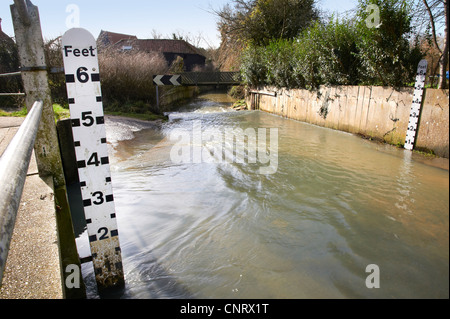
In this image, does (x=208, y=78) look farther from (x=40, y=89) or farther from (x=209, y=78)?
(x=40, y=89)

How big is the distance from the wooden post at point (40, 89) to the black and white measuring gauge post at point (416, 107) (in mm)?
7837

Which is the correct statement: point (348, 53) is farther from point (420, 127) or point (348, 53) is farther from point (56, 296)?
point (56, 296)

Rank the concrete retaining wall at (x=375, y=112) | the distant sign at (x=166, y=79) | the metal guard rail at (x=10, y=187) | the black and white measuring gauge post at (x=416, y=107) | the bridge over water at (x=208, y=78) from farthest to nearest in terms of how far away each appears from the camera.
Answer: the bridge over water at (x=208, y=78) < the distant sign at (x=166, y=79) < the black and white measuring gauge post at (x=416, y=107) < the concrete retaining wall at (x=375, y=112) < the metal guard rail at (x=10, y=187)

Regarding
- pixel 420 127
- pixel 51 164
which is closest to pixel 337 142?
pixel 420 127

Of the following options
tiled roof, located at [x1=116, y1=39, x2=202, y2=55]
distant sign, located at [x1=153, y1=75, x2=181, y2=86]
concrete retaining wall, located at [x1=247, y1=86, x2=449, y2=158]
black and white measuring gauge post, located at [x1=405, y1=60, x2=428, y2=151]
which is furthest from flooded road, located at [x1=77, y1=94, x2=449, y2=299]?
tiled roof, located at [x1=116, y1=39, x2=202, y2=55]

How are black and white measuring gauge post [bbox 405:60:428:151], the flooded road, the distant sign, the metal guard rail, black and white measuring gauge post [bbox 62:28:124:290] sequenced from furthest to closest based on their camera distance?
the distant sign
black and white measuring gauge post [bbox 405:60:428:151]
the flooded road
black and white measuring gauge post [bbox 62:28:124:290]
the metal guard rail

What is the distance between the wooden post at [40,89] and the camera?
12.4 ft

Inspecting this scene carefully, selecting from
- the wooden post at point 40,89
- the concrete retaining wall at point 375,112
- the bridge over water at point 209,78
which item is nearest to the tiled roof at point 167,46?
the bridge over water at point 209,78

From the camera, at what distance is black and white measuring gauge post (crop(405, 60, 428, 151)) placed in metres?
7.58

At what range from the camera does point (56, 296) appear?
200 cm

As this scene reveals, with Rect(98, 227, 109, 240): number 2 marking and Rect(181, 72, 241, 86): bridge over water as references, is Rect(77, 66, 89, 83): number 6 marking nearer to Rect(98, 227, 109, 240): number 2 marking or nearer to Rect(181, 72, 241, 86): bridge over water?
Rect(98, 227, 109, 240): number 2 marking

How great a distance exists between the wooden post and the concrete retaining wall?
563 centimetres

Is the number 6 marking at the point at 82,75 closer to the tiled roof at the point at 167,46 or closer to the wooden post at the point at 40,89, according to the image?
the wooden post at the point at 40,89

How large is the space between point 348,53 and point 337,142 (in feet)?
12.3
